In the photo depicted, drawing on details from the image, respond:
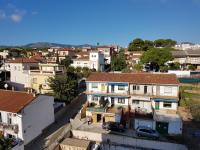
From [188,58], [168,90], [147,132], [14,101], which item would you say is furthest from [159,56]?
[14,101]

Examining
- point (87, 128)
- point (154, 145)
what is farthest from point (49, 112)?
point (154, 145)

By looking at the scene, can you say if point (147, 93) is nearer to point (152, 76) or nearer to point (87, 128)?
point (152, 76)

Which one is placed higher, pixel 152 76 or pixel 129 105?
pixel 152 76

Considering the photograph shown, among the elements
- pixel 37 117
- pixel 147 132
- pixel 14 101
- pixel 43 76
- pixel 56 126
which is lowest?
pixel 56 126

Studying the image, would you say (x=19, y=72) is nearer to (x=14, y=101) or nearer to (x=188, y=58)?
(x=14, y=101)

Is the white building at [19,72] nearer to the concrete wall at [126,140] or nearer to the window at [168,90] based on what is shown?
the concrete wall at [126,140]

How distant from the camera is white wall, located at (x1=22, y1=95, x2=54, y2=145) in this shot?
1043 inches

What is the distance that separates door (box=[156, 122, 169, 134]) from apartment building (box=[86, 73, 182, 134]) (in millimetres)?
1384

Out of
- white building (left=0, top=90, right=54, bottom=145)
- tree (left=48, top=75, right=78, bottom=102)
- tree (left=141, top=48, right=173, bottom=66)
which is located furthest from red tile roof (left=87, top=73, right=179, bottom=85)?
tree (left=141, top=48, right=173, bottom=66)

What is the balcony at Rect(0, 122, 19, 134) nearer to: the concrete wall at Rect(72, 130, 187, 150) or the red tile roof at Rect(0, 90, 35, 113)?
the red tile roof at Rect(0, 90, 35, 113)

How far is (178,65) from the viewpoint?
233ft

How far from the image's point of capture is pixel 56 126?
108 feet

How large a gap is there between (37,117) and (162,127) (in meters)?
19.3

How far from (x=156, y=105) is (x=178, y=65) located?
40382 millimetres
